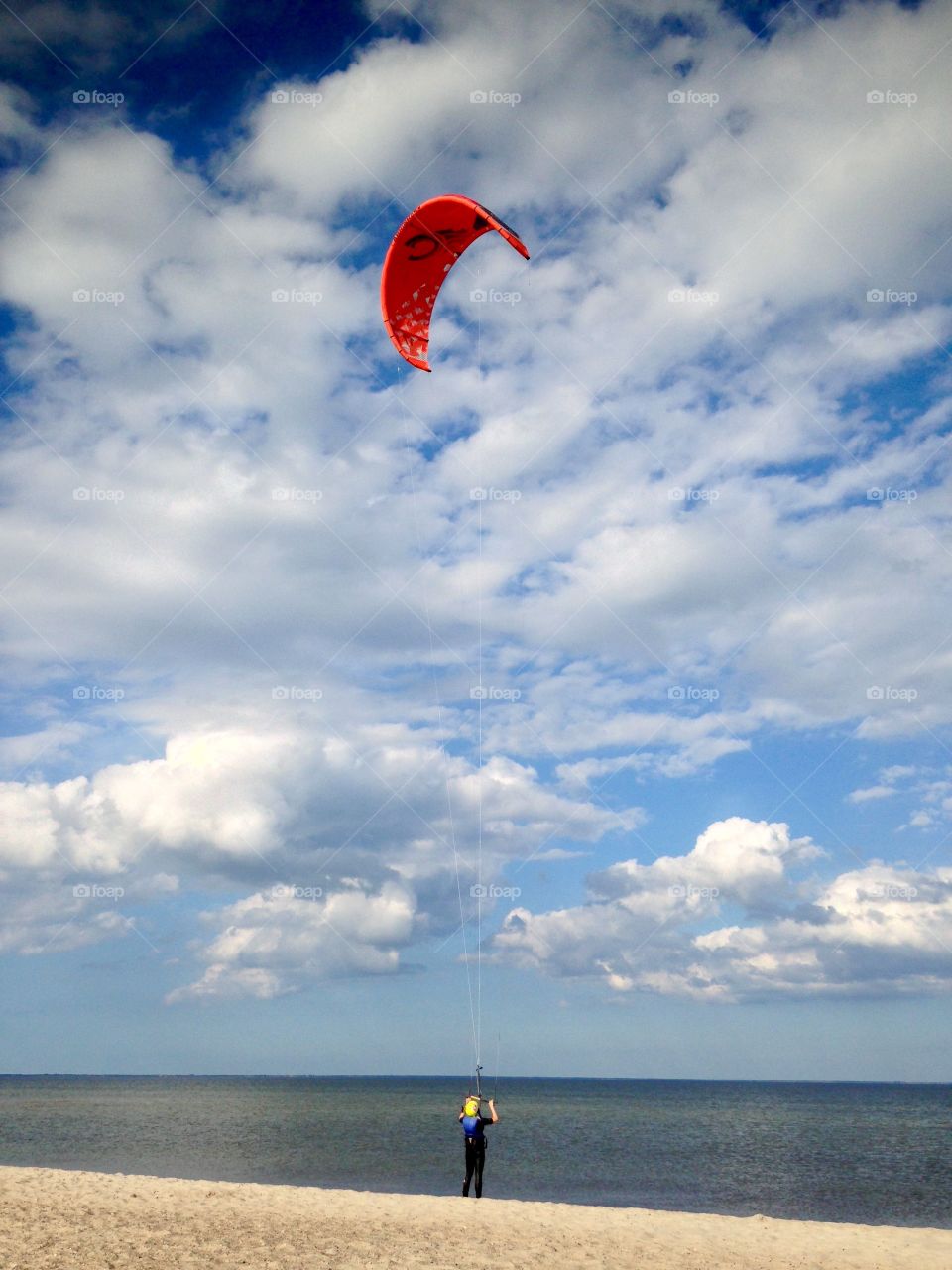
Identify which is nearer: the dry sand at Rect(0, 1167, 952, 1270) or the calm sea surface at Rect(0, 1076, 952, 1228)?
the dry sand at Rect(0, 1167, 952, 1270)

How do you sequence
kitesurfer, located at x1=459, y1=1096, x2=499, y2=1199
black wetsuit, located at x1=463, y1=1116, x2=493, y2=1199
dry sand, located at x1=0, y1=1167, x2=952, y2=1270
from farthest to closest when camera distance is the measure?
1. black wetsuit, located at x1=463, y1=1116, x2=493, y2=1199
2. kitesurfer, located at x1=459, y1=1096, x2=499, y2=1199
3. dry sand, located at x1=0, y1=1167, x2=952, y2=1270

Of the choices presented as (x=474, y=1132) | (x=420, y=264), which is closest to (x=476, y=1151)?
(x=474, y=1132)

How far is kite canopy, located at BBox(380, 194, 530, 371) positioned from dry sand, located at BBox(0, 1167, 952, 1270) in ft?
42.7

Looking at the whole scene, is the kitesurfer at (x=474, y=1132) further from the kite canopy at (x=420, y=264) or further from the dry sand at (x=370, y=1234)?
the kite canopy at (x=420, y=264)

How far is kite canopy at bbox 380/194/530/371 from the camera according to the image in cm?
1596

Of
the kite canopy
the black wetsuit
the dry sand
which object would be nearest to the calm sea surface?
the black wetsuit

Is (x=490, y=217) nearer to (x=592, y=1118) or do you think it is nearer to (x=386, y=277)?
(x=386, y=277)

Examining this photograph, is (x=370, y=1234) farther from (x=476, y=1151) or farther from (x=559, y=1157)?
(x=559, y=1157)

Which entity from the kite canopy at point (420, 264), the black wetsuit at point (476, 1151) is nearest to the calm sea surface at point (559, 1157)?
the black wetsuit at point (476, 1151)

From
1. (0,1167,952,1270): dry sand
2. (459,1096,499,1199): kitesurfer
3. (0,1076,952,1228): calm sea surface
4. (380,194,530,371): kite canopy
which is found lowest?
(0,1076,952,1228): calm sea surface

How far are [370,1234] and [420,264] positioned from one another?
1534cm

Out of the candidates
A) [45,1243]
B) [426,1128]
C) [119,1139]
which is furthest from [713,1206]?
[426,1128]

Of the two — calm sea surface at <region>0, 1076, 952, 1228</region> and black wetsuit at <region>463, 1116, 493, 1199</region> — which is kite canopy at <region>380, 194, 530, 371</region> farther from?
calm sea surface at <region>0, 1076, 952, 1228</region>

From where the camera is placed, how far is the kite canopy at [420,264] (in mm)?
15961
